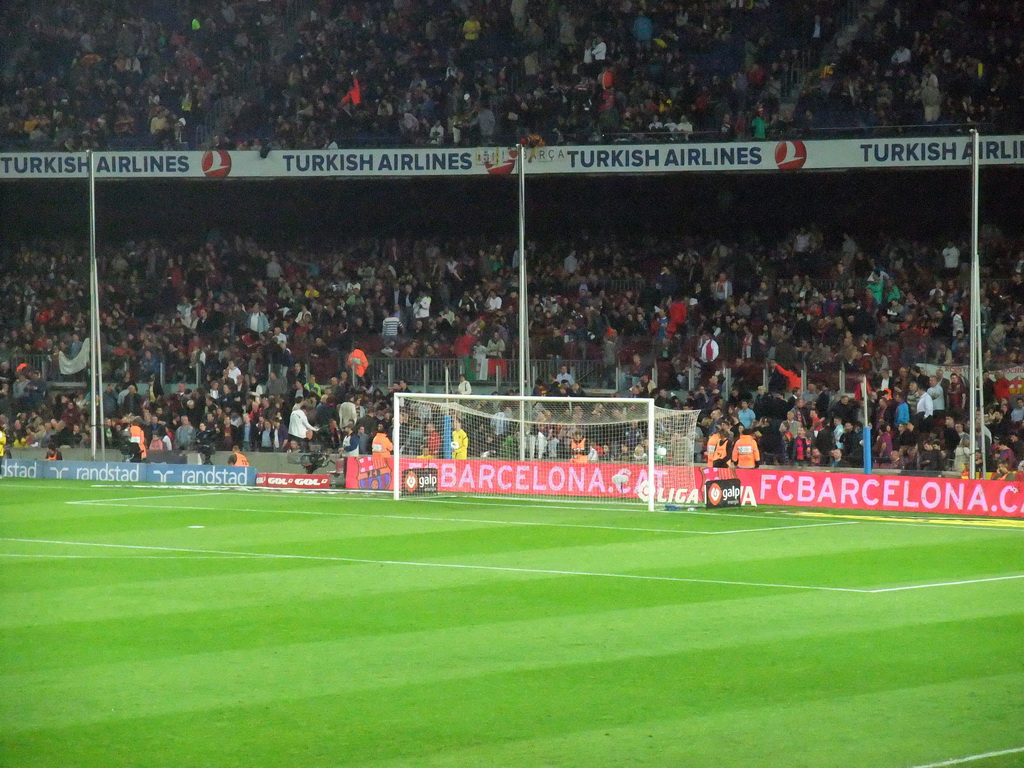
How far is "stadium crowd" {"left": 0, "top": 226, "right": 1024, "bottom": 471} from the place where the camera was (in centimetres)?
2944

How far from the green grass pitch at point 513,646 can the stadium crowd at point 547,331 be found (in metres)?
7.13

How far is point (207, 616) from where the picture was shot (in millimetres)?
14359

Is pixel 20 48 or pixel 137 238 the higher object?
pixel 20 48

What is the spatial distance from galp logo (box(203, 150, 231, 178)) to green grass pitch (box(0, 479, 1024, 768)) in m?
16.6

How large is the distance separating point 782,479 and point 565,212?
1568cm

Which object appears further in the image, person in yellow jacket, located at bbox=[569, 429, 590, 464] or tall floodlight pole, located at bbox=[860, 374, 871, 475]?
person in yellow jacket, located at bbox=[569, 429, 590, 464]

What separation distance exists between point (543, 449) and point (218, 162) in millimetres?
13892

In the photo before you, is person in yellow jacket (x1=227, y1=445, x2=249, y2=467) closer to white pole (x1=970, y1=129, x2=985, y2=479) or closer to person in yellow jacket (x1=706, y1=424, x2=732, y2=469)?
person in yellow jacket (x1=706, y1=424, x2=732, y2=469)

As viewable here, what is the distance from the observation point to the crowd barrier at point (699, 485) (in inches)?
958

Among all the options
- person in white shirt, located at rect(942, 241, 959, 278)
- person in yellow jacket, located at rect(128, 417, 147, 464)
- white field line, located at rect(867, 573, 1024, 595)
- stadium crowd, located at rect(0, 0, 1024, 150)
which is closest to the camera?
white field line, located at rect(867, 573, 1024, 595)

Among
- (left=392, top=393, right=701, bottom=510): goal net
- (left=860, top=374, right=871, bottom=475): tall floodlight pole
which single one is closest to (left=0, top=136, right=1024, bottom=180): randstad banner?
(left=392, top=393, right=701, bottom=510): goal net

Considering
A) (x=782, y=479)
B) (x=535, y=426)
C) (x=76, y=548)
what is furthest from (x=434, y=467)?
(x=76, y=548)

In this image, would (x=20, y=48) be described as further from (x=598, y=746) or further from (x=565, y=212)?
(x=598, y=746)

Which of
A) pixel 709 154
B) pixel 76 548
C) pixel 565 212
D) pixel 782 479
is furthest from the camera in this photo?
pixel 565 212
